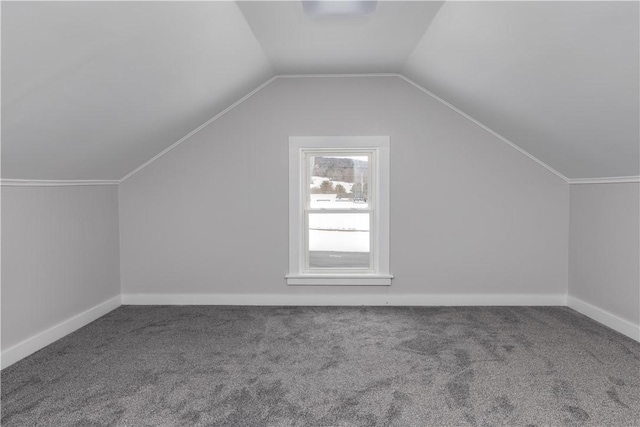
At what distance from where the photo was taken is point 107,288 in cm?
407

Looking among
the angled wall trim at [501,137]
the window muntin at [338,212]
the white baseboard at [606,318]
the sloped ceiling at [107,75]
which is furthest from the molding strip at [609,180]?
the sloped ceiling at [107,75]

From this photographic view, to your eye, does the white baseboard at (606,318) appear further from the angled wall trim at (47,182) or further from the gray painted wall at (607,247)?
the angled wall trim at (47,182)

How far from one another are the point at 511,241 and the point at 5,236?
4245 millimetres

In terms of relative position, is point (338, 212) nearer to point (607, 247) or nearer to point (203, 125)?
point (203, 125)

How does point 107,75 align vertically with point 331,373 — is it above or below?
above

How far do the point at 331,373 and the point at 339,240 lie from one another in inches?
73.9

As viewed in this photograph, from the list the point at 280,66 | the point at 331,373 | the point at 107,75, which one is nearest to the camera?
the point at 107,75

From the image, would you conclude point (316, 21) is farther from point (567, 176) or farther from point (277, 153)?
point (567, 176)

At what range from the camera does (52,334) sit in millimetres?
3232

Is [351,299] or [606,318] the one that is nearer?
[606,318]

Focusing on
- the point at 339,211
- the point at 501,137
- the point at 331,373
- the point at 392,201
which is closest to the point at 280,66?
the point at 339,211

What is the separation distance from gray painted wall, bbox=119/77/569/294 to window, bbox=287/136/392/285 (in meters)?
0.09

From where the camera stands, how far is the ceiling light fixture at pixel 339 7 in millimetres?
2516

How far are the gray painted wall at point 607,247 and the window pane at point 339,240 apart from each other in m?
2.00
